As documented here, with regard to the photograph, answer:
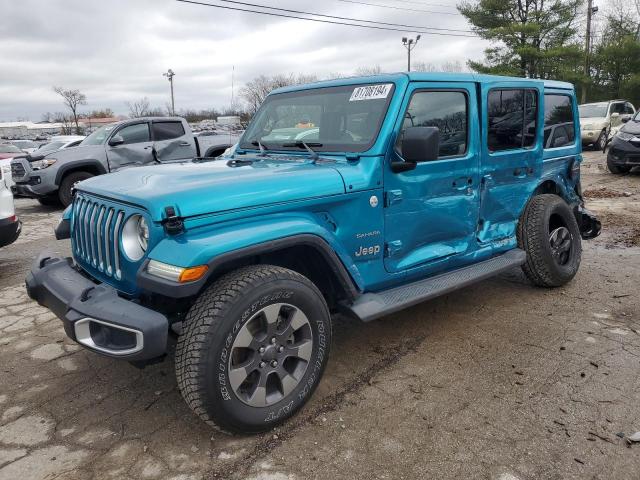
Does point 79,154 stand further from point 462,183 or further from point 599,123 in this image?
point 599,123

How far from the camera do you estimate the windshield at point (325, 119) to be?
327 centimetres

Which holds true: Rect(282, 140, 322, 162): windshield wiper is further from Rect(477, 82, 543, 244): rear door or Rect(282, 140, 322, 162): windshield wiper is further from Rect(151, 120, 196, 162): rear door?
Rect(151, 120, 196, 162): rear door

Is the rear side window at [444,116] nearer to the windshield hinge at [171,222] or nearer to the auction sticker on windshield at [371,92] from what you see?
the auction sticker on windshield at [371,92]

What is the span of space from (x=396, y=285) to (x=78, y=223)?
2069 mm

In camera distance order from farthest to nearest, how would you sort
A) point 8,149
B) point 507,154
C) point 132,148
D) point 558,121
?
point 8,149 → point 132,148 → point 558,121 → point 507,154

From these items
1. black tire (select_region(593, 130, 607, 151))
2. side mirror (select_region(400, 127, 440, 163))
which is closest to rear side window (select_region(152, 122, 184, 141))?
side mirror (select_region(400, 127, 440, 163))

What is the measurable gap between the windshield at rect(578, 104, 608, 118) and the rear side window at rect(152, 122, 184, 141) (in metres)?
14.5

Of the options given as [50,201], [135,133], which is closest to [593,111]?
[135,133]

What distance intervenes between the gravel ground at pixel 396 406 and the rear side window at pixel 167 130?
6.59 meters

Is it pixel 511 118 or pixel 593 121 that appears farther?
→ pixel 593 121

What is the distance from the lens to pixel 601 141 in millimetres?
18000

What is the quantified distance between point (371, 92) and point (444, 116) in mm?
602

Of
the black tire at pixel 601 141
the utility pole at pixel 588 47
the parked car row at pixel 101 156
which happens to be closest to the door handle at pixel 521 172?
the parked car row at pixel 101 156

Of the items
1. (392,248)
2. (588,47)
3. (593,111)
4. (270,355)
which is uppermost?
(588,47)
